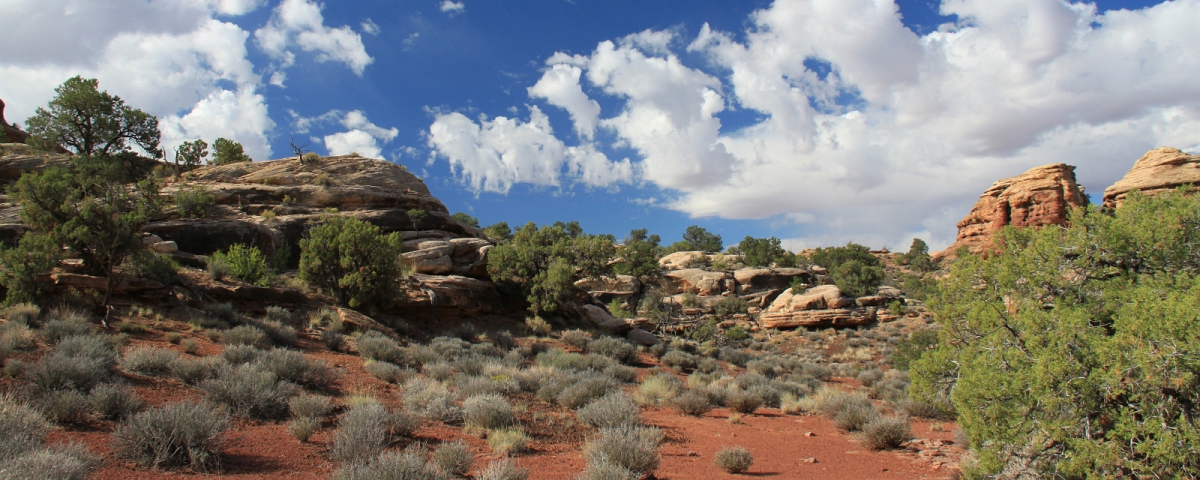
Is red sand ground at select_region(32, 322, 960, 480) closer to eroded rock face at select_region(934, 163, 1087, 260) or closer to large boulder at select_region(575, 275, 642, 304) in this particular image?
large boulder at select_region(575, 275, 642, 304)

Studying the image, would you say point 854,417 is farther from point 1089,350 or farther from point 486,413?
point 486,413

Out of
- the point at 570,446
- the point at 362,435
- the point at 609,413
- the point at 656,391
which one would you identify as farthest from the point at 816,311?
the point at 362,435

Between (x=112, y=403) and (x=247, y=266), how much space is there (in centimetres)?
1341

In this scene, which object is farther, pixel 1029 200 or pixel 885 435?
pixel 1029 200

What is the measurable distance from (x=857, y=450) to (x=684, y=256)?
42026mm

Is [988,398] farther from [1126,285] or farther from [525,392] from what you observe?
[525,392]

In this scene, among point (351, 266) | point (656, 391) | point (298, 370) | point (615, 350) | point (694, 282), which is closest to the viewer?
point (298, 370)

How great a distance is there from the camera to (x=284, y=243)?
25.0m

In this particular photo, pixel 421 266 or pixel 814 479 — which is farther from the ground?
pixel 421 266

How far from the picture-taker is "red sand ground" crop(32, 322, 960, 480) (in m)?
6.04

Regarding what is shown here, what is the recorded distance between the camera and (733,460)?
24.1ft

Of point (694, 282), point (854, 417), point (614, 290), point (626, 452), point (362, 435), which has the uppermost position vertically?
point (694, 282)

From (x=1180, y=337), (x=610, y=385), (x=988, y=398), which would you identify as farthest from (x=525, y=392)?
(x=1180, y=337)

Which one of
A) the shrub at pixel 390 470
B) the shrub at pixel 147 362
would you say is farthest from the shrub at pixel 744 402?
the shrub at pixel 147 362
